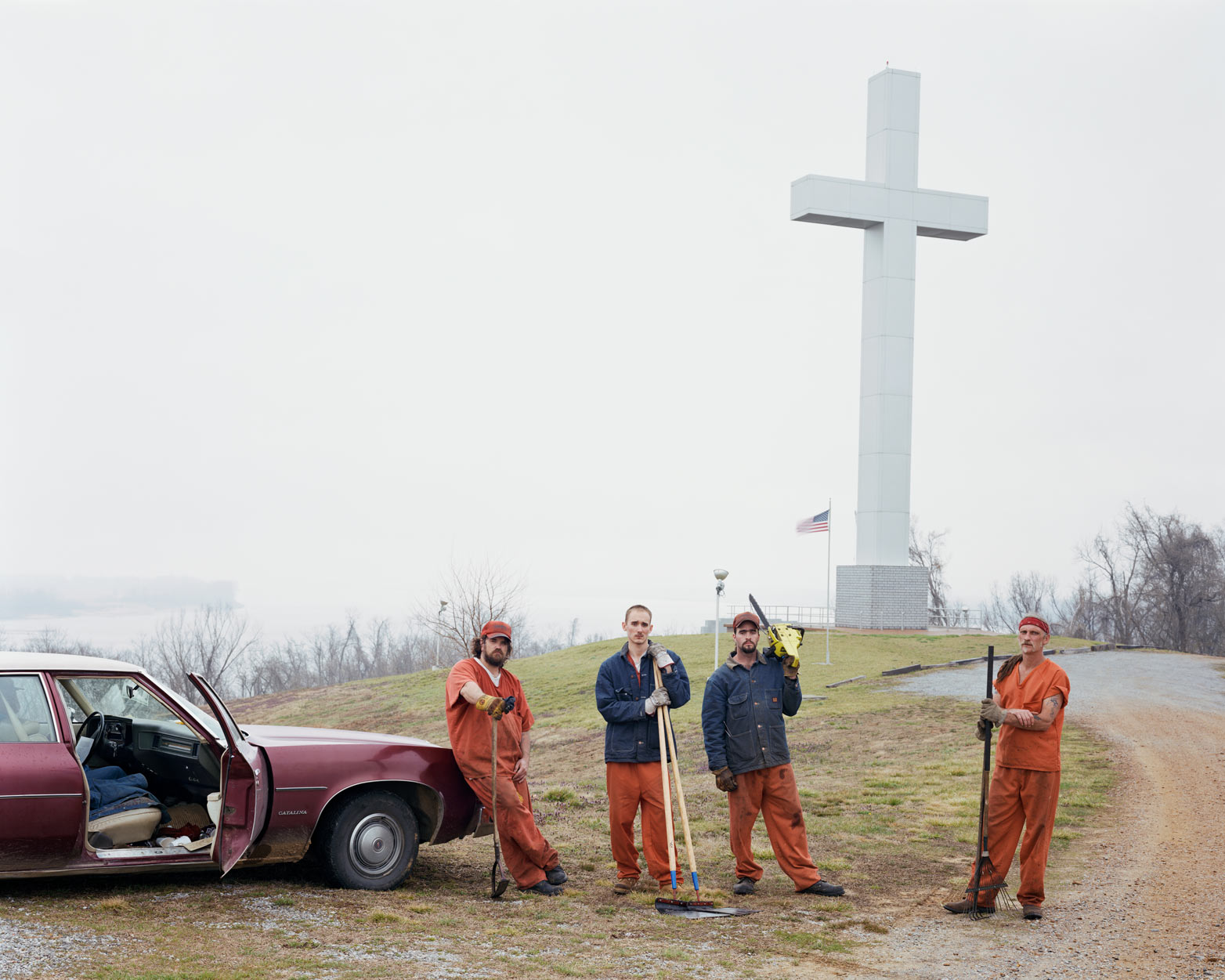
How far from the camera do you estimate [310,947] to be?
602 centimetres

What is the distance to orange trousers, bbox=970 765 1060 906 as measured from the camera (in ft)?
24.2

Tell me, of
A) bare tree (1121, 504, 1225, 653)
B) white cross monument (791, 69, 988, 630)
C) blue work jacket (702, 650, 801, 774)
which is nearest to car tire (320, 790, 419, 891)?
blue work jacket (702, 650, 801, 774)

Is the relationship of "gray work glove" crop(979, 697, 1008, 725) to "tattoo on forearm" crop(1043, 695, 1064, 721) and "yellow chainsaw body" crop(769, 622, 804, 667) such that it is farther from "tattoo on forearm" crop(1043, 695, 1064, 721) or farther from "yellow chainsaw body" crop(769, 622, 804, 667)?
"yellow chainsaw body" crop(769, 622, 804, 667)

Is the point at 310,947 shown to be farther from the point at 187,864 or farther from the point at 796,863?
the point at 796,863

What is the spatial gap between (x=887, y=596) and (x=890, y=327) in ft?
27.7

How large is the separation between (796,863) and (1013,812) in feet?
4.83

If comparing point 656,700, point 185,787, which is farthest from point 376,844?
point 656,700

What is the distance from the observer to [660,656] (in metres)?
7.87

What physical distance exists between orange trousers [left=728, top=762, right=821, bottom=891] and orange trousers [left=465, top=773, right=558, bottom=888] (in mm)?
1298

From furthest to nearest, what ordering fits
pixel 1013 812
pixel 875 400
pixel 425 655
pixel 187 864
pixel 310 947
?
1. pixel 425 655
2. pixel 875 400
3. pixel 1013 812
4. pixel 187 864
5. pixel 310 947

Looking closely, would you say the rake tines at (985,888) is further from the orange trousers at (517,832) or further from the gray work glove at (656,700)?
the orange trousers at (517,832)

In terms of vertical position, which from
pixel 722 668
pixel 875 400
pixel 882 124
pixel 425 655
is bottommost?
pixel 425 655

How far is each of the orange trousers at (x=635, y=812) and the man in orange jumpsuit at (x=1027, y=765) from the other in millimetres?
1946

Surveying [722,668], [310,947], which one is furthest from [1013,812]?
[310,947]
